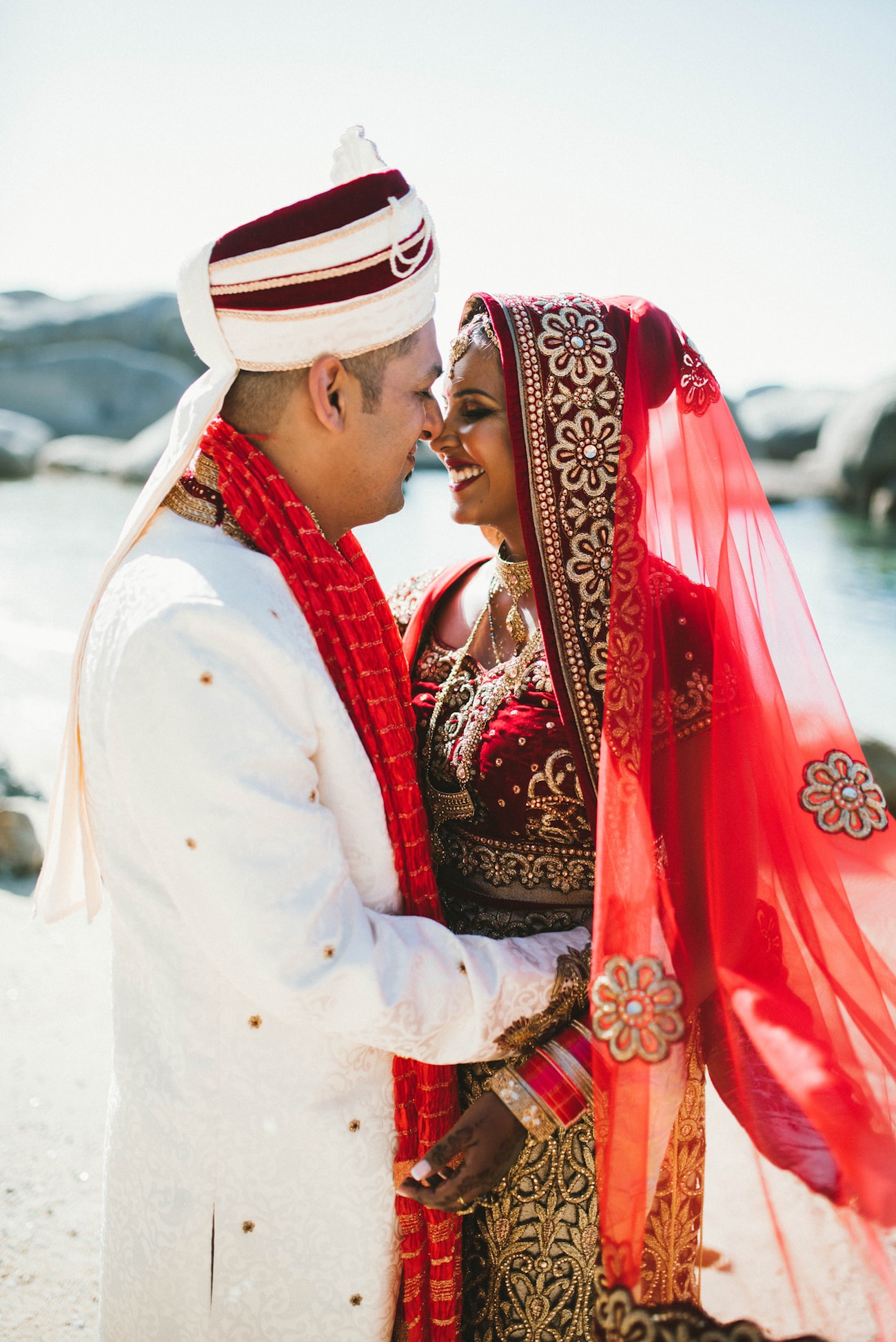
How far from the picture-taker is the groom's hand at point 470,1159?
140 cm

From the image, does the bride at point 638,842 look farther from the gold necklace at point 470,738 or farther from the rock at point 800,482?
the rock at point 800,482

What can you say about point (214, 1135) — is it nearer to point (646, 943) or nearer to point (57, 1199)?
point (646, 943)

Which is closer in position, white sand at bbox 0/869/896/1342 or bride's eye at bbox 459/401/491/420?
white sand at bbox 0/869/896/1342

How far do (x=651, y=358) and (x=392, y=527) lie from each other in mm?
16625

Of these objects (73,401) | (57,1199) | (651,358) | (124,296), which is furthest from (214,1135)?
(124,296)

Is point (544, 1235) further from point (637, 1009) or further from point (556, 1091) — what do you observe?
point (637, 1009)

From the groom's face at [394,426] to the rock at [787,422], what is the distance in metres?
21.7

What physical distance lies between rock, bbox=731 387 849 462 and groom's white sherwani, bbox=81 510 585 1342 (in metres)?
22.1

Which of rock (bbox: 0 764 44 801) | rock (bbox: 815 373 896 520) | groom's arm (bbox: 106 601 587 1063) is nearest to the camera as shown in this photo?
groom's arm (bbox: 106 601 587 1063)

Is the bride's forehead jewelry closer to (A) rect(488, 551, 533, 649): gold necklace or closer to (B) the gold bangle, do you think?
(A) rect(488, 551, 533, 649): gold necklace

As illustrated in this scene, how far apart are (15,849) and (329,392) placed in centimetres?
368

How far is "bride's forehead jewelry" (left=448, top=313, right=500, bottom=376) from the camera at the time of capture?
5.82 ft

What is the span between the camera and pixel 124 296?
32.5 metres

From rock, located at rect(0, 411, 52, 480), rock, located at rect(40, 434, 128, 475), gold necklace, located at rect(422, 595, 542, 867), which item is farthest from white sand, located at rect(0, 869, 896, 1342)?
rock, located at rect(0, 411, 52, 480)
